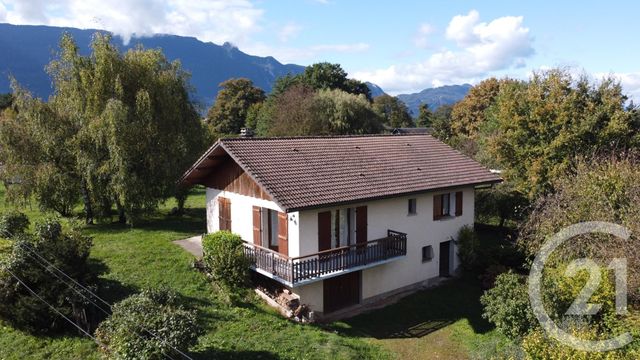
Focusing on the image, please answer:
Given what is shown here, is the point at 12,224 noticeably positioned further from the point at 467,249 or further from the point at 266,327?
the point at 467,249

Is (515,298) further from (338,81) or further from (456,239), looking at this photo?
(338,81)

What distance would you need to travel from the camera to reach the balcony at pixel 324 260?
16438 millimetres

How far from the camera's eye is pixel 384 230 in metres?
19.4

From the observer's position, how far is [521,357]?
12.3 m

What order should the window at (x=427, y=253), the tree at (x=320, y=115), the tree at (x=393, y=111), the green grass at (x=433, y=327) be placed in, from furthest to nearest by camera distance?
1. the tree at (x=393, y=111)
2. the tree at (x=320, y=115)
3. the window at (x=427, y=253)
4. the green grass at (x=433, y=327)

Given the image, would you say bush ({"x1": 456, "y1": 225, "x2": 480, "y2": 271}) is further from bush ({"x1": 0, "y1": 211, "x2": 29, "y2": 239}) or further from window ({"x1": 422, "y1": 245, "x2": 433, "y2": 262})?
bush ({"x1": 0, "y1": 211, "x2": 29, "y2": 239})

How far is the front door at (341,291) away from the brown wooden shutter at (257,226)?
10.5 feet

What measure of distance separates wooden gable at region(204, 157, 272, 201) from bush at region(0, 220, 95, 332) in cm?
655

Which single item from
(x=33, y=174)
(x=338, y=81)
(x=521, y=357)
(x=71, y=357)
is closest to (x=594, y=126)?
(x=521, y=357)

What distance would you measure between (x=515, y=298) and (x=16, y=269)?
1599 centimetres

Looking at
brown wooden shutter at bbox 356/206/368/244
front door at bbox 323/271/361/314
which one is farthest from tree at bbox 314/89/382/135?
front door at bbox 323/271/361/314

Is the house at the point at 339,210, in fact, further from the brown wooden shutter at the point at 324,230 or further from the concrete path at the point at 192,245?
the concrete path at the point at 192,245

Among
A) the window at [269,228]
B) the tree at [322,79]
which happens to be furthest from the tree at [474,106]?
Answer: the window at [269,228]

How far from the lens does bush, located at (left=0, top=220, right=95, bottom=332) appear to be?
591 inches
